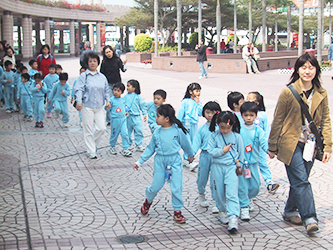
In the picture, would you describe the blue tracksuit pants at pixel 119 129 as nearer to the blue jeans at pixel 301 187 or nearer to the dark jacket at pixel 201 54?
the blue jeans at pixel 301 187

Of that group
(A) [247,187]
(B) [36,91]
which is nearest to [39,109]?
(B) [36,91]

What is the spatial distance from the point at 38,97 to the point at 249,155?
7.12 metres

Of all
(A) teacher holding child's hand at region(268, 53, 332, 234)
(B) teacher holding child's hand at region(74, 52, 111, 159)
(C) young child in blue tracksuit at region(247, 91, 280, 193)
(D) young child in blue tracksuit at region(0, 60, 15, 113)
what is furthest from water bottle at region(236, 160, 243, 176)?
(D) young child in blue tracksuit at region(0, 60, 15, 113)

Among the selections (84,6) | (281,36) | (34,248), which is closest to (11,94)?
(34,248)

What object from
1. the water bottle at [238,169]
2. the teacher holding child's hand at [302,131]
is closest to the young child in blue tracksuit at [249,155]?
the water bottle at [238,169]

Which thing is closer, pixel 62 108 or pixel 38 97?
pixel 62 108

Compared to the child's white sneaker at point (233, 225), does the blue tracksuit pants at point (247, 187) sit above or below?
above

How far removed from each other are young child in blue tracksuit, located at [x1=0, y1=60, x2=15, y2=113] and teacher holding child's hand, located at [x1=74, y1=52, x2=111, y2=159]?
5.95 meters

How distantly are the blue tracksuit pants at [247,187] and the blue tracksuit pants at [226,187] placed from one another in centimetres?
24

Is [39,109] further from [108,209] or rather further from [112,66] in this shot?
[108,209]

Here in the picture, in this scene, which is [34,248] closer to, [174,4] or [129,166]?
[129,166]

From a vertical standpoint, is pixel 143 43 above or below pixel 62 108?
above

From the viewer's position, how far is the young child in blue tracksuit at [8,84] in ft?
44.6

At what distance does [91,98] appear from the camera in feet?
27.1
